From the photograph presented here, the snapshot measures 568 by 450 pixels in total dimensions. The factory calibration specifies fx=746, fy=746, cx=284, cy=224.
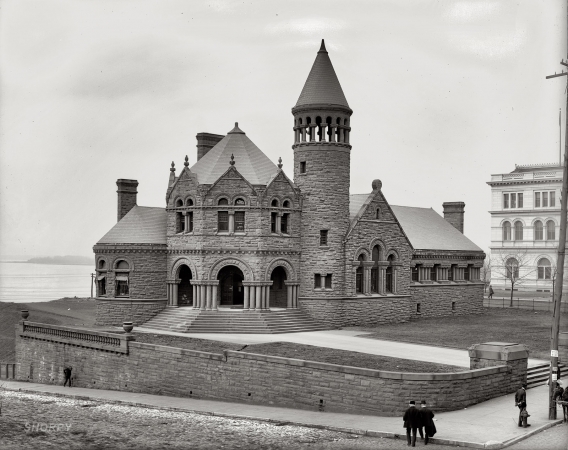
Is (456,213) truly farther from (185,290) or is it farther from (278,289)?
(185,290)

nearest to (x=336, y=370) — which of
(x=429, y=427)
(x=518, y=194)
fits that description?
(x=429, y=427)

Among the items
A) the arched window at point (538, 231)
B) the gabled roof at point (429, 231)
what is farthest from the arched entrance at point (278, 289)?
the arched window at point (538, 231)

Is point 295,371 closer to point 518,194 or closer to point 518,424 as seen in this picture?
point 518,424

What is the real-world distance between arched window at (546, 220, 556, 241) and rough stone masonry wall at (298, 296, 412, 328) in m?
30.3

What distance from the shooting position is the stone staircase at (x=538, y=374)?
31062 mm

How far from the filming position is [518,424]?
23.5 m

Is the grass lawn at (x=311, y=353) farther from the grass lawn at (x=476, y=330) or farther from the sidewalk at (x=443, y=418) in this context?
the grass lawn at (x=476, y=330)

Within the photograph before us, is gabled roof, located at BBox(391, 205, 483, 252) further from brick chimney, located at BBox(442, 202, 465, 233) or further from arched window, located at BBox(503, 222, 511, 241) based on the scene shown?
arched window, located at BBox(503, 222, 511, 241)

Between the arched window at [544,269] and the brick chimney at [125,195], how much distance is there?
44585 mm

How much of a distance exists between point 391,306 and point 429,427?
29.3 m

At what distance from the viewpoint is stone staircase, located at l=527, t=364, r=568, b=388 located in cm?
3106

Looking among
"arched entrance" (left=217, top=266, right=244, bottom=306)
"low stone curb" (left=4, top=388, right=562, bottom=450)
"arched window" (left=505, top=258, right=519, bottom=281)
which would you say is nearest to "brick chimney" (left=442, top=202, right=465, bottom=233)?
"arched window" (left=505, top=258, right=519, bottom=281)

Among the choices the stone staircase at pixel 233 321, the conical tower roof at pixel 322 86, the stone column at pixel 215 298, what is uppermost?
the conical tower roof at pixel 322 86

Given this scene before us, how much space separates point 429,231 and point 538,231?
2169cm
